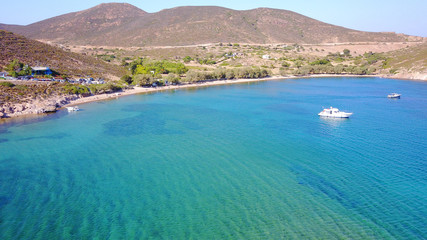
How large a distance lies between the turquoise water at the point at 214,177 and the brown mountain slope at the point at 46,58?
39835 millimetres

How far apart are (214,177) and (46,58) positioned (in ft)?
272

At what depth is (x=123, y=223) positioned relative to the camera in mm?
20047

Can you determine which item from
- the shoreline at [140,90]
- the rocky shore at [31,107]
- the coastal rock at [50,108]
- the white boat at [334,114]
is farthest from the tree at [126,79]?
the white boat at [334,114]

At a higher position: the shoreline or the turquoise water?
the shoreline

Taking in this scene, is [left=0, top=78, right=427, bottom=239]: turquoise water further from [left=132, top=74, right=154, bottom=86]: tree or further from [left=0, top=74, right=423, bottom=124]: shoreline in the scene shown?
[left=132, top=74, right=154, bottom=86]: tree

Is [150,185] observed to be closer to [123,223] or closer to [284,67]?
[123,223]

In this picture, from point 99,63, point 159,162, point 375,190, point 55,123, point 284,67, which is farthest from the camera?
point 284,67

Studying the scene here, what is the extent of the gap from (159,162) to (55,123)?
27085 millimetres

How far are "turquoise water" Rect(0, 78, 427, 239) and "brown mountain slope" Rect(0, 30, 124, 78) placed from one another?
39835mm

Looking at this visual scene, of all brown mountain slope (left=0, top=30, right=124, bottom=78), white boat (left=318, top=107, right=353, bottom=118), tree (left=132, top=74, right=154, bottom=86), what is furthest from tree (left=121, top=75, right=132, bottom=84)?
white boat (left=318, top=107, right=353, bottom=118)

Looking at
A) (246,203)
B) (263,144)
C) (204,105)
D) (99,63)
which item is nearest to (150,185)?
(246,203)

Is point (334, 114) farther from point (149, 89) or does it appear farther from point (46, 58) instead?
point (46, 58)

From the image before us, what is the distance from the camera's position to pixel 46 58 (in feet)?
273

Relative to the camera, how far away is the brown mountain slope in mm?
78062
